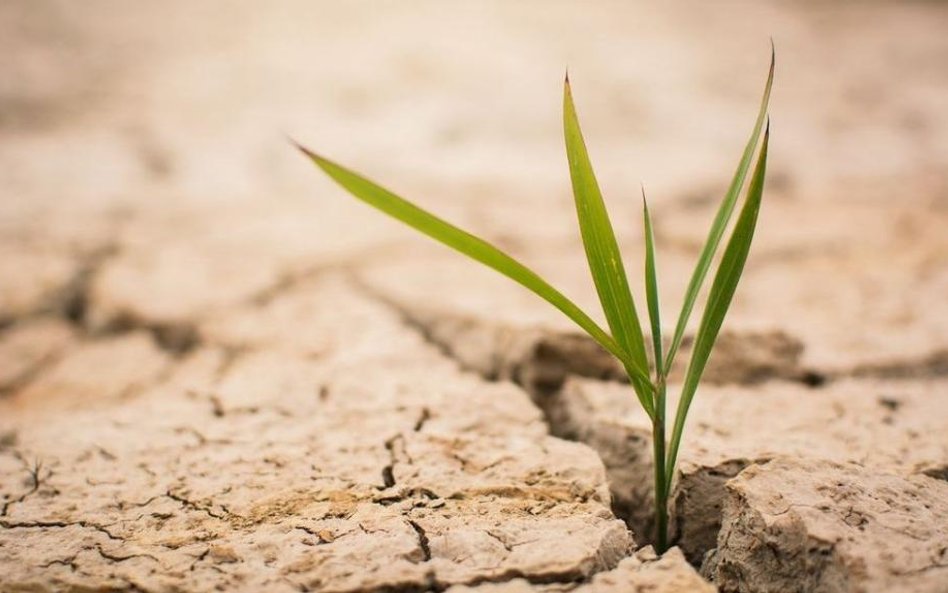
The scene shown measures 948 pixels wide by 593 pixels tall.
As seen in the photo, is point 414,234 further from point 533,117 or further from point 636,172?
point 533,117

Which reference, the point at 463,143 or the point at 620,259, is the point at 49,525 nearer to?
the point at 620,259

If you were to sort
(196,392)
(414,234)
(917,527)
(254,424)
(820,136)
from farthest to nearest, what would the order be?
1. (820,136)
2. (414,234)
3. (196,392)
4. (254,424)
5. (917,527)

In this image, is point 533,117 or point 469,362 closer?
point 469,362

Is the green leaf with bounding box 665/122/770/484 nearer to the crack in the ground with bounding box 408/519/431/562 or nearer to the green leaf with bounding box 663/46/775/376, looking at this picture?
the green leaf with bounding box 663/46/775/376

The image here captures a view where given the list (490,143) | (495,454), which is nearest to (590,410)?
(495,454)

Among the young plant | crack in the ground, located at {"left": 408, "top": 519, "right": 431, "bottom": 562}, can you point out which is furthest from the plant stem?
crack in the ground, located at {"left": 408, "top": 519, "right": 431, "bottom": 562}

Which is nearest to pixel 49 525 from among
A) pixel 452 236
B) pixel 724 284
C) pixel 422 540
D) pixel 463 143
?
pixel 422 540

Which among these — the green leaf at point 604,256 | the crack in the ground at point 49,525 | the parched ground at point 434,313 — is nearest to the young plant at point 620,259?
the green leaf at point 604,256
